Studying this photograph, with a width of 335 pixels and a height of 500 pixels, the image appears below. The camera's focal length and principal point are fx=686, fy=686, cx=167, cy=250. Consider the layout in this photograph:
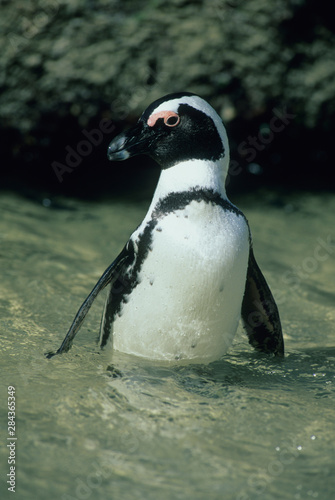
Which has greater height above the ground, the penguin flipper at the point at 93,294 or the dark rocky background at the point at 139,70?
the dark rocky background at the point at 139,70

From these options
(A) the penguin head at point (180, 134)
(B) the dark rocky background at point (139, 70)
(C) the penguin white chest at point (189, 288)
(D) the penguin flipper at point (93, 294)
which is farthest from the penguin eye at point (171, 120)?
(B) the dark rocky background at point (139, 70)

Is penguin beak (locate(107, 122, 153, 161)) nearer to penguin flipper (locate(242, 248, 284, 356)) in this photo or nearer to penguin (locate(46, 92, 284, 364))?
penguin (locate(46, 92, 284, 364))

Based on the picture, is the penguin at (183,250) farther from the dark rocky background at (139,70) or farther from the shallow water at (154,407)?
the dark rocky background at (139,70)

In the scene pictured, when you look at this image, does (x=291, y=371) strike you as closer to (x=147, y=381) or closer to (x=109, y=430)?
(x=147, y=381)

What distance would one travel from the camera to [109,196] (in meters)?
5.07

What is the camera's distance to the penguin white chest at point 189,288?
95.7 inches

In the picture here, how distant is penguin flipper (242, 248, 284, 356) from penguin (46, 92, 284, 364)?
15 cm

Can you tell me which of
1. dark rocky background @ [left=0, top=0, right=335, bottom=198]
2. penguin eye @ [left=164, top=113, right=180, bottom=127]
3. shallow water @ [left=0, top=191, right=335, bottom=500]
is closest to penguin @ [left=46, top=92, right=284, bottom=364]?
penguin eye @ [left=164, top=113, right=180, bottom=127]

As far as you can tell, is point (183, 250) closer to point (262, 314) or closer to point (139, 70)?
point (262, 314)

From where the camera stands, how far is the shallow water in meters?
1.82

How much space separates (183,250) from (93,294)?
17.7 inches

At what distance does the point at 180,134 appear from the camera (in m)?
2.48

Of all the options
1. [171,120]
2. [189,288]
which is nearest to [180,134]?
[171,120]

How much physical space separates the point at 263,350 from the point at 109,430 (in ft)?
3.20
